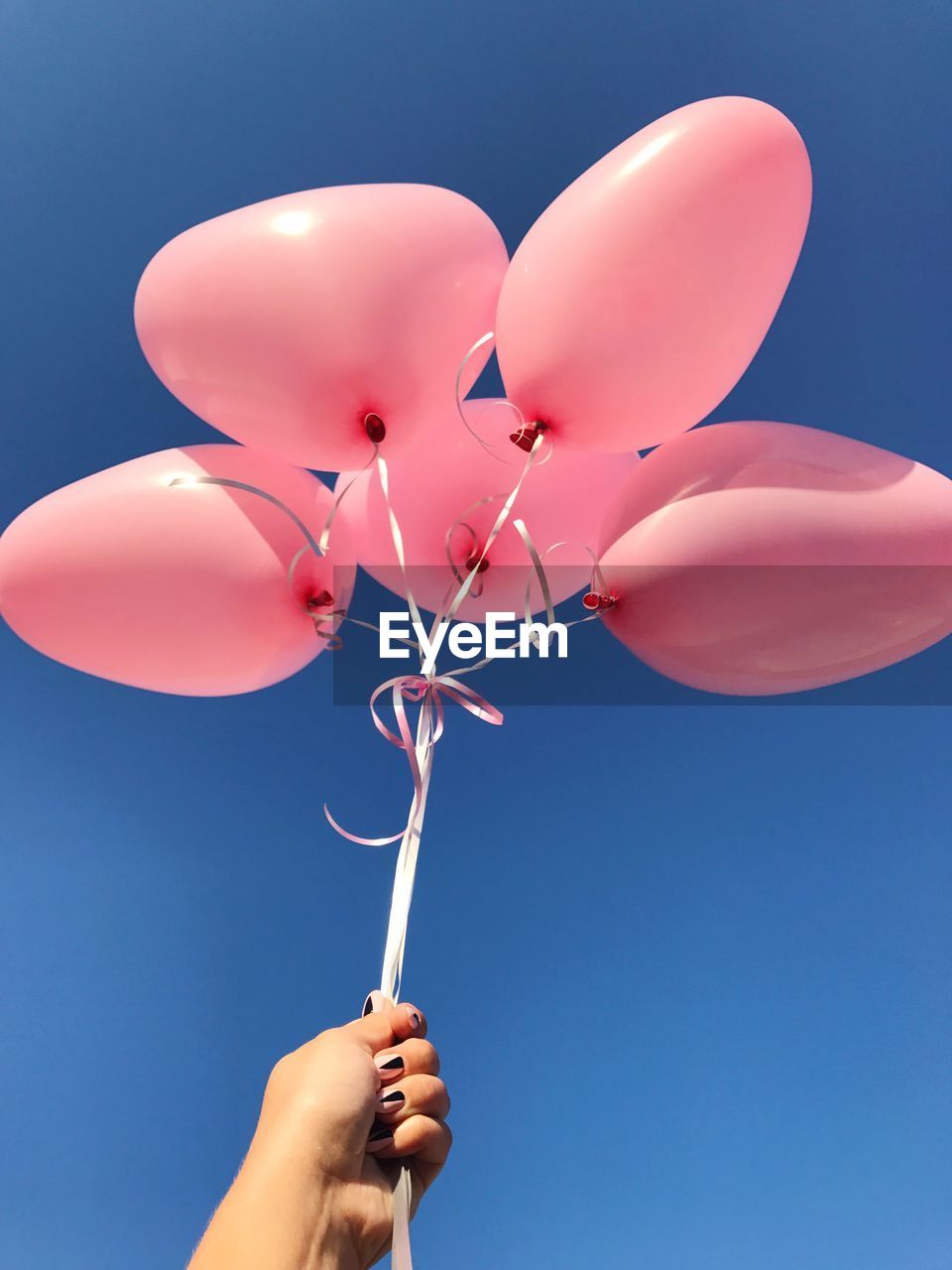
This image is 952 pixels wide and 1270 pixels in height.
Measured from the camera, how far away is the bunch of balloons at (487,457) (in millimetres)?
1225

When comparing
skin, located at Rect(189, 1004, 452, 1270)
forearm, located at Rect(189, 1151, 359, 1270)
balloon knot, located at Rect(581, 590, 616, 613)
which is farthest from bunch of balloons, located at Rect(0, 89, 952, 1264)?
forearm, located at Rect(189, 1151, 359, 1270)

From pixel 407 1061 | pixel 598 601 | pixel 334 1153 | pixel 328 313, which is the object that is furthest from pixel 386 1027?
pixel 328 313

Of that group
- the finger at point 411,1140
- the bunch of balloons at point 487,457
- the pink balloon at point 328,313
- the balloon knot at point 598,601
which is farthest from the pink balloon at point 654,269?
the finger at point 411,1140

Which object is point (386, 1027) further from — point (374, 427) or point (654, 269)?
point (654, 269)

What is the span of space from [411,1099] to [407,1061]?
1.7 inches

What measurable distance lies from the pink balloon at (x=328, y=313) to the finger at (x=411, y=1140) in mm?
905

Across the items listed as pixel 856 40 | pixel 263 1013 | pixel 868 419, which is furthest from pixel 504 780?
pixel 856 40

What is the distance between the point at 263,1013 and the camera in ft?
9.25

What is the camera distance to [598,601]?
4.20ft

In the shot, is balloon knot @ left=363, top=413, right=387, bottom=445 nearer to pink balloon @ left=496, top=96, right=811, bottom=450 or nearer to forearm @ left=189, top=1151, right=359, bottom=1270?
pink balloon @ left=496, top=96, right=811, bottom=450

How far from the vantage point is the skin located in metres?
0.92

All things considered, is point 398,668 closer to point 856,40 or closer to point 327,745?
point 327,745

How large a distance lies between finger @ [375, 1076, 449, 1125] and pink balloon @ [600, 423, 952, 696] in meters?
0.64

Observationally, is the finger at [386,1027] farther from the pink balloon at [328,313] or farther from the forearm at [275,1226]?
the pink balloon at [328,313]
